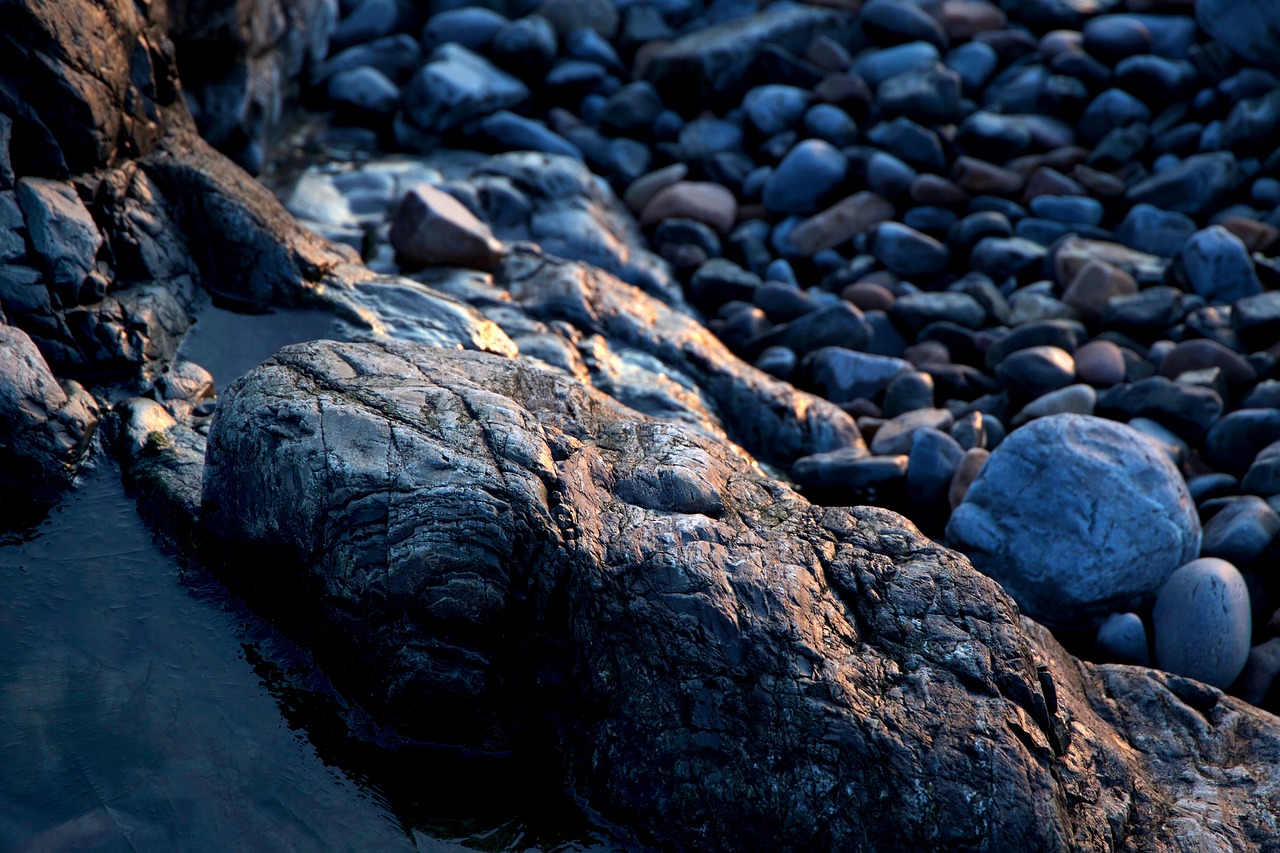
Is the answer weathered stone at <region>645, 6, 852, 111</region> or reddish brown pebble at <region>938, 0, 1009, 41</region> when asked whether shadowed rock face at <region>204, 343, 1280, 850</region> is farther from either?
reddish brown pebble at <region>938, 0, 1009, 41</region>

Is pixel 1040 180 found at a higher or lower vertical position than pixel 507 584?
higher

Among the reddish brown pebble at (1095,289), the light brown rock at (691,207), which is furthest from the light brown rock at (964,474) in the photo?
the light brown rock at (691,207)

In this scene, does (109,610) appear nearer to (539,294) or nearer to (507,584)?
(507,584)

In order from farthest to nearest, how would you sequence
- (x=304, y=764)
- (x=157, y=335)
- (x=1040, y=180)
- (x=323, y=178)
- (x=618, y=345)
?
(x=1040, y=180), (x=323, y=178), (x=618, y=345), (x=157, y=335), (x=304, y=764)

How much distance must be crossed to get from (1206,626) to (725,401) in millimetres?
2191

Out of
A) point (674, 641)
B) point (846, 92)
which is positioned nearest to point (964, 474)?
point (674, 641)

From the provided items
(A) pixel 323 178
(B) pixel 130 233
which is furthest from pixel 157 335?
(A) pixel 323 178

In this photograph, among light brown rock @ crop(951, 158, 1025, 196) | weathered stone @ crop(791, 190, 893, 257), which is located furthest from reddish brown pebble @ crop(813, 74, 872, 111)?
weathered stone @ crop(791, 190, 893, 257)

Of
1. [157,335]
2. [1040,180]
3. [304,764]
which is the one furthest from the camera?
[1040,180]

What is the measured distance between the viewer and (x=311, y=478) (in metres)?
2.78

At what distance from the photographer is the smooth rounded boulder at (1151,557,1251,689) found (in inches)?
141

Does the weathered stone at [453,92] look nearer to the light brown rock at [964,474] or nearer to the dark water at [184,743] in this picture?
the light brown rock at [964,474]

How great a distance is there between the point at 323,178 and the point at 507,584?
14.2 ft

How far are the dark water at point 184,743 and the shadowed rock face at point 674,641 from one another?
117 mm
